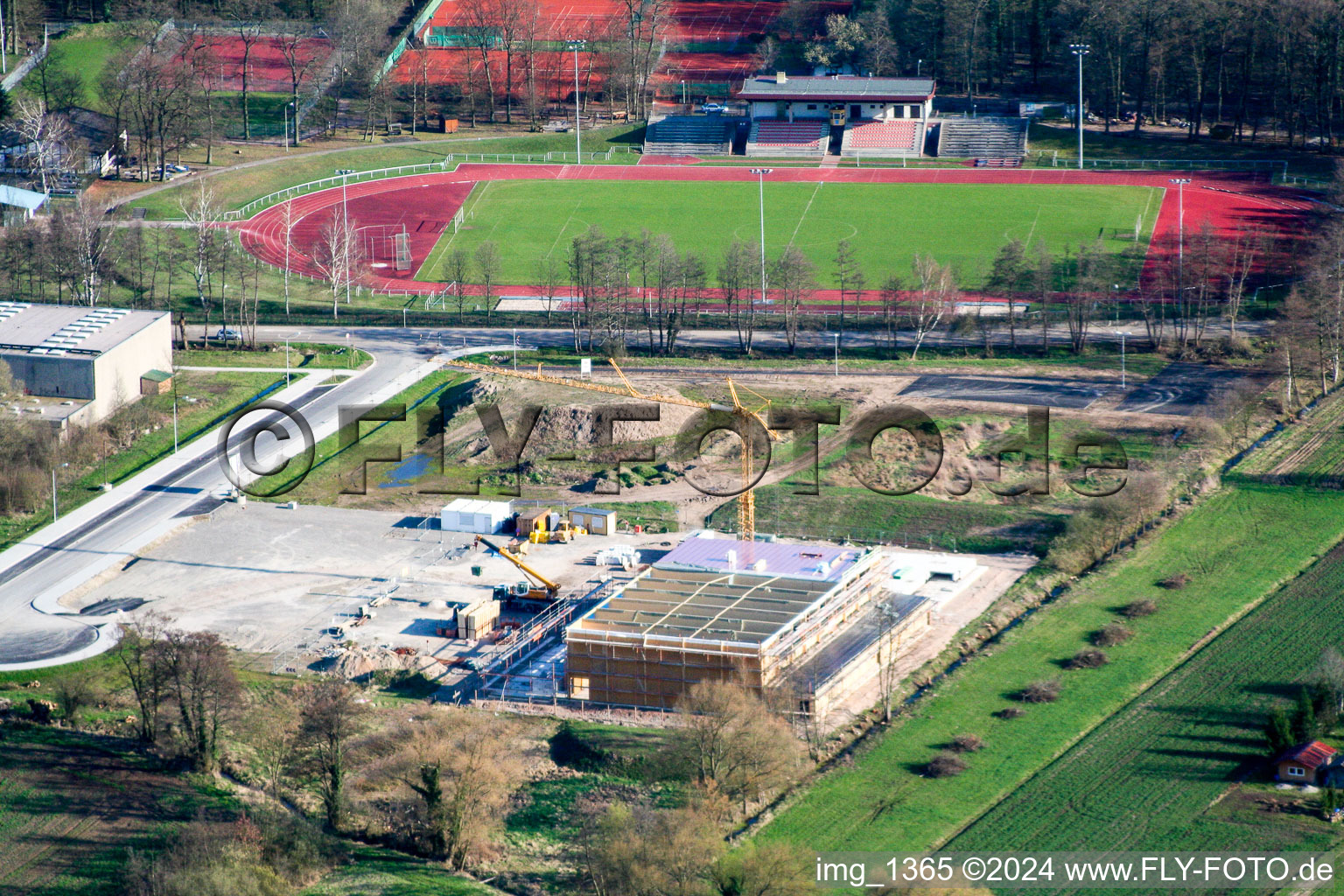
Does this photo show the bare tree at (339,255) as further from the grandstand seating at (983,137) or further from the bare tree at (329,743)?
the bare tree at (329,743)

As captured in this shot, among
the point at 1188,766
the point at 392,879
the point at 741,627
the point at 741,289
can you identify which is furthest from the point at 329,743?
the point at 741,289

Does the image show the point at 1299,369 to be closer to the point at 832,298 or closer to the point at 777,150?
the point at 832,298

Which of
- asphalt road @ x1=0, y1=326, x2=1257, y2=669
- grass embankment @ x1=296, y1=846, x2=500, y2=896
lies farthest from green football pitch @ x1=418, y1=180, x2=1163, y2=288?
grass embankment @ x1=296, y1=846, x2=500, y2=896

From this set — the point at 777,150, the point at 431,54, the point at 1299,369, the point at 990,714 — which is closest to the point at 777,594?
the point at 990,714

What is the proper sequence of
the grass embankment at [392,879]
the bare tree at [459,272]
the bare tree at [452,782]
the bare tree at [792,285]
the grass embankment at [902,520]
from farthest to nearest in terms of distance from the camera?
the bare tree at [459,272]
the bare tree at [792,285]
the grass embankment at [902,520]
the bare tree at [452,782]
the grass embankment at [392,879]

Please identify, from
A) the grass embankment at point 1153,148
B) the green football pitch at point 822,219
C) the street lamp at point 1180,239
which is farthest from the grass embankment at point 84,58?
the street lamp at point 1180,239

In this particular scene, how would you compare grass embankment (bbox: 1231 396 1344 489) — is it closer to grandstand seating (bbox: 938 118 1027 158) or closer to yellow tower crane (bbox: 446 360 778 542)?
yellow tower crane (bbox: 446 360 778 542)
